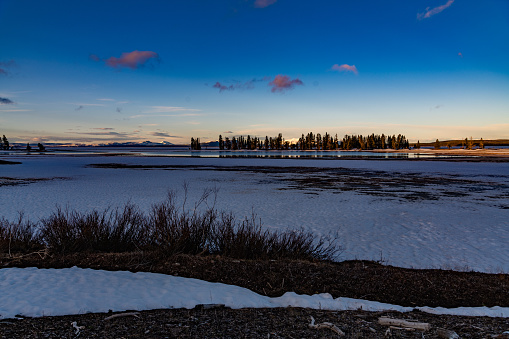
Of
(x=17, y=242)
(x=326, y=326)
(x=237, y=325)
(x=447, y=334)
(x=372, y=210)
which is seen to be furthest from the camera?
(x=372, y=210)

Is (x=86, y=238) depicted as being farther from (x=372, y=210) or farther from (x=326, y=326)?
(x=372, y=210)

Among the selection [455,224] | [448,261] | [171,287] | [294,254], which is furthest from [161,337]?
[455,224]

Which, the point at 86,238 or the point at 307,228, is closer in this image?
the point at 86,238

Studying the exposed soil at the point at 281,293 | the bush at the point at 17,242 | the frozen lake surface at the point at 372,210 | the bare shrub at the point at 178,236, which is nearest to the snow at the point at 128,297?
the exposed soil at the point at 281,293

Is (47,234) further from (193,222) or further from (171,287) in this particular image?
(171,287)

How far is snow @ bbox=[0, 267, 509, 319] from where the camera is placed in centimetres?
556

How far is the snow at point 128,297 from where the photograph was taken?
5.56 m

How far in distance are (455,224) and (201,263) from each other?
975 centimetres

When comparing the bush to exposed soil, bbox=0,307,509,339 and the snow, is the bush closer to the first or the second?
the snow

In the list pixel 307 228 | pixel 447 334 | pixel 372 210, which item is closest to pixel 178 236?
pixel 307 228

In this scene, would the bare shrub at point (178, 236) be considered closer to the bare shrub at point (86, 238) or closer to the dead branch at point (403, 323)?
the bare shrub at point (86, 238)

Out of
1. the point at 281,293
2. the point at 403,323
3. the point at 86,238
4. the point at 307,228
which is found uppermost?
the point at 86,238

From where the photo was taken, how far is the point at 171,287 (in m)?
6.49

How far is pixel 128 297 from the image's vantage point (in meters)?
5.98
